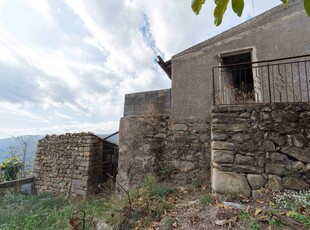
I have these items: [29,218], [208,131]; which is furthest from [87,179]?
[208,131]

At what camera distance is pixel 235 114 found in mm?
3518

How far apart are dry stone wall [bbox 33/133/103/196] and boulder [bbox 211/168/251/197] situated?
5182 mm

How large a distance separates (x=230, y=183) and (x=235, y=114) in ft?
4.28

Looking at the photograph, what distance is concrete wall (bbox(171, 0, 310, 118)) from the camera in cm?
442

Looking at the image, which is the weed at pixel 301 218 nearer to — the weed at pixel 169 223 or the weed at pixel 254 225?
the weed at pixel 254 225

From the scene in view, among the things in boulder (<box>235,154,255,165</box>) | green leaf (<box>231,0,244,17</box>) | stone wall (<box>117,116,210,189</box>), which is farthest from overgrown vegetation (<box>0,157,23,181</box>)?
green leaf (<box>231,0,244,17</box>)

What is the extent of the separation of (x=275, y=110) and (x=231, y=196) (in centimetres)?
177

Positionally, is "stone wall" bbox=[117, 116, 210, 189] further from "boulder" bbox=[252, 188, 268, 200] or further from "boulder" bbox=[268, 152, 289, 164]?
"boulder" bbox=[268, 152, 289, 164]

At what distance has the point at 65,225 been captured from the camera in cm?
396

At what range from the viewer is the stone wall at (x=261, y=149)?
3082 millimetres

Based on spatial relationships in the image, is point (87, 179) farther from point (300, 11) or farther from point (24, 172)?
point (300, 11)

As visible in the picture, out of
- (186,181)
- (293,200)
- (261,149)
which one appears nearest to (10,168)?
(186,181)

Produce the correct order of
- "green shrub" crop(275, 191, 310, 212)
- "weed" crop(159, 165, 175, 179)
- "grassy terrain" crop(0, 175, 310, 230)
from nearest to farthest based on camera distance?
"grassy terrain" crop(0, 175, 310, 230), "green shrub" crop(275, 191, 310, 212), "weed" crop(159, 165, 175, 179)

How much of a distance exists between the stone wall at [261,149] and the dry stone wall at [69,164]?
17.2 ft
